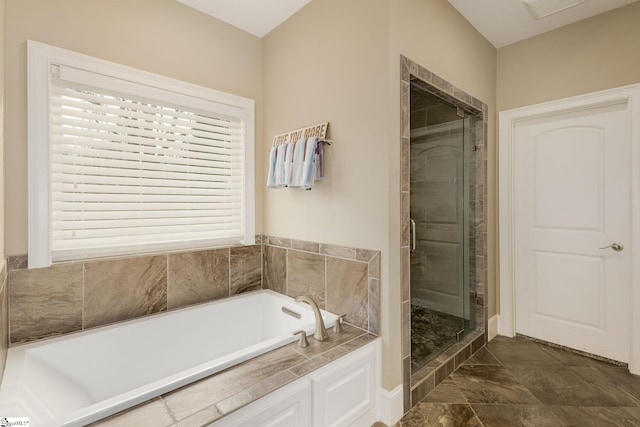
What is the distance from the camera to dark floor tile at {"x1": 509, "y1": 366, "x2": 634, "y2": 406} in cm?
192

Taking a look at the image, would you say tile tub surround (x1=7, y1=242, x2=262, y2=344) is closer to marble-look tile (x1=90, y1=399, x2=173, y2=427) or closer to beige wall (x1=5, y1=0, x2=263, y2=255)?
beige wall (x1=5, y1=0, x2=263, y2=255)

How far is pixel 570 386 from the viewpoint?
2.06 m

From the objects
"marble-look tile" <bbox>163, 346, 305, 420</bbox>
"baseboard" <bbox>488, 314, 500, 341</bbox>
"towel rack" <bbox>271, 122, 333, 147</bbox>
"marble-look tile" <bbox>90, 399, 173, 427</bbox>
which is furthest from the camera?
"baseboard" <bbox>488, 314, 500, 341</bbox>

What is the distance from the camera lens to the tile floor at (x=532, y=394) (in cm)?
176

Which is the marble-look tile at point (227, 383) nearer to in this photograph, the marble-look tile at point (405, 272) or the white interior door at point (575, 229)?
the marble-look tile at point (405, 272)

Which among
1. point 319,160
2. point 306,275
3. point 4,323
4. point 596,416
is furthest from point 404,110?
point 4,323

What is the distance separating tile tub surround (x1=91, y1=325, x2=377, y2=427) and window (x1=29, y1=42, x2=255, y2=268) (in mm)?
1110

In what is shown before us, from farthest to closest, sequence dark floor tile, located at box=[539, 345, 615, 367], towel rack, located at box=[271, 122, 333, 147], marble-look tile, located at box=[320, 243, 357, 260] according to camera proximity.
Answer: dark floor tile, located at box=[539, 345, 615, 367]
towel rack, located at box=[271, 122, 333, 147]
marble-look tile, located at box=[320, 243, 357, 260]

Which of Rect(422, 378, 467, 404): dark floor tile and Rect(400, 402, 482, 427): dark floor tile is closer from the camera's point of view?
Rect(400, 402, 482, 427): dark floor tile

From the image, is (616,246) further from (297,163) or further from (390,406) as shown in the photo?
(297,163)

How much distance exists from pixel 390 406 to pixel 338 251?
922 millimetres

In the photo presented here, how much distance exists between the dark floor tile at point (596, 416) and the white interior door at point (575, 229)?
736 mm

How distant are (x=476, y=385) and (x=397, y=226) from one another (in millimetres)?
1303

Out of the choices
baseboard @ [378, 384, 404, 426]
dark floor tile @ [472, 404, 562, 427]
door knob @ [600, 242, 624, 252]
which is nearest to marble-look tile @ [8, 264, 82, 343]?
baseboard @ [378, 384, 404, 426]
